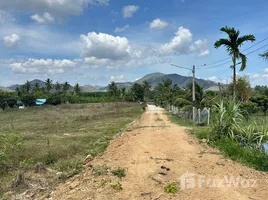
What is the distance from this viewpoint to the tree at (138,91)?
9912cm

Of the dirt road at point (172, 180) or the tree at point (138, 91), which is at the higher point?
the tree at point (138, 91)

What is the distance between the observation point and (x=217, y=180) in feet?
19.1

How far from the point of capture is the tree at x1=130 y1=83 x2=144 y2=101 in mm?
99125

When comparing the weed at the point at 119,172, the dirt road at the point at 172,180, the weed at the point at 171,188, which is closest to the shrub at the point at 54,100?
the dirt road at the point at 172,180

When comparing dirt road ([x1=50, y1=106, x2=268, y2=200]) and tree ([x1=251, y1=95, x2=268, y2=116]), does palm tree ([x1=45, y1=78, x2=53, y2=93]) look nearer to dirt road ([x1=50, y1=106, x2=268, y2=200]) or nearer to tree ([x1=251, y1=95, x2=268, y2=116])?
tree ([x1=251, y1=95, x2=268, y2=116])

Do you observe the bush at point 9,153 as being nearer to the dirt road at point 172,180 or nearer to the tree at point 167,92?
the dirt road at point 172,180

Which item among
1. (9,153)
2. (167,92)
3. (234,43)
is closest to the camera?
(9,153)

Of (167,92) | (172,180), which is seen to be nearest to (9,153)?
(172,180)

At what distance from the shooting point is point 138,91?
101 metres

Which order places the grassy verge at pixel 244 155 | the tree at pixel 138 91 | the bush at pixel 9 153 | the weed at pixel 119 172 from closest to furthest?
the weed at pixel 119 172
the grassy verge at pixel 244 155
the bush at pixel 9 153
the tree at pixel 138 91

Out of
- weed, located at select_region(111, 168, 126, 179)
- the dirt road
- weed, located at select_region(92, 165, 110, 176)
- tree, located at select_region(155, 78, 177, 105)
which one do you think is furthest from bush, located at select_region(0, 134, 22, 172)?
tree, located at select_region(155, 78, 177, 105)

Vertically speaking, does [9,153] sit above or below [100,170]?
below

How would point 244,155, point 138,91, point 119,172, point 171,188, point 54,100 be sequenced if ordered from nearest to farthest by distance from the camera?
point 171,188 < point 119,172 < point 244,155 < point 54,100 < point 138,91

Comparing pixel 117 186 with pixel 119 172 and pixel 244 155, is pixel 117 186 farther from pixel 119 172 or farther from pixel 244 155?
pixel 244 155
